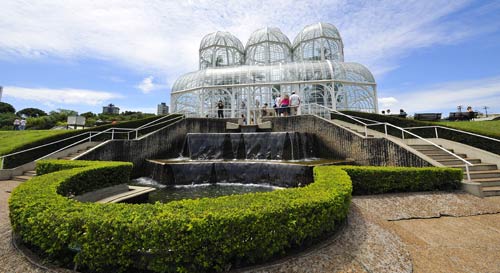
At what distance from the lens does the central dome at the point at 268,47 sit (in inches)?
1134

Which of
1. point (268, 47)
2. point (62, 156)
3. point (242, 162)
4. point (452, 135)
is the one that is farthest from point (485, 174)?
point (268, 47)

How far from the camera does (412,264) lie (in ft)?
9.43

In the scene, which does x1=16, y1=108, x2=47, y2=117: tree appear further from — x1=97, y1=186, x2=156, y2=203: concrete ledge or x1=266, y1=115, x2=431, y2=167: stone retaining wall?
x1=97, y1=186, x2=156, y2=203: concrete ledge

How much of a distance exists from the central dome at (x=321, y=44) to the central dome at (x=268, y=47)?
2203 millimetres

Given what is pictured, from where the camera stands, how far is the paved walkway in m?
2.74

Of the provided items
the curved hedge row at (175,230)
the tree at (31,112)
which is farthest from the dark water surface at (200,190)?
the tree at (31,112)

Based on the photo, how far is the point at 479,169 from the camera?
7047mm

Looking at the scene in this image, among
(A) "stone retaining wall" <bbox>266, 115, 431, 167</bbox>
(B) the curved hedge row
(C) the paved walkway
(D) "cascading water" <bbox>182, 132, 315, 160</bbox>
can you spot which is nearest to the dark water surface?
(D) "cascading water" <bbox>182, 132, 315, 160</bbox>

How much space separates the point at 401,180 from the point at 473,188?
1.81 meters

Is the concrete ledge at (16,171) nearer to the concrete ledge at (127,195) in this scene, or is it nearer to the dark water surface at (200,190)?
the dark water surface at (200,190)

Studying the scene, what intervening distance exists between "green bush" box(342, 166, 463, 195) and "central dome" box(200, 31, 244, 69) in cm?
2708

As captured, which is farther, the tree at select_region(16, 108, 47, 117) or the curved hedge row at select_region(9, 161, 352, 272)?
the tree at select_region(16, 108, 47, 117)

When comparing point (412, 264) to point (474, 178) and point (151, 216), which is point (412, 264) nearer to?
point (151, 216)

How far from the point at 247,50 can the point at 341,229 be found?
1187 inches
